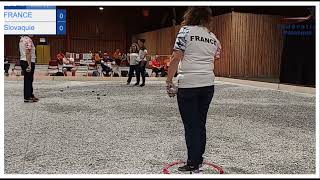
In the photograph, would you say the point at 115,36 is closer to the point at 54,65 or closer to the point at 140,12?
the point at 140,12

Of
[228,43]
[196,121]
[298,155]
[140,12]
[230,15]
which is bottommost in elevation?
[298,155]

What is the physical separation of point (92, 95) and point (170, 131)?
3.96 metres

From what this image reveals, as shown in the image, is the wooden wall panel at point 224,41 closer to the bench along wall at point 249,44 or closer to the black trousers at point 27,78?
the bench along wall at point 249,44

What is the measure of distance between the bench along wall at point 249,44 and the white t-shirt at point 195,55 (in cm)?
1132

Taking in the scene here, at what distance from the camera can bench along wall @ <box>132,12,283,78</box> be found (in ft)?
44.8

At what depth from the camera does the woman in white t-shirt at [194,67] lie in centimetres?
248

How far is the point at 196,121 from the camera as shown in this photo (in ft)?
8.50

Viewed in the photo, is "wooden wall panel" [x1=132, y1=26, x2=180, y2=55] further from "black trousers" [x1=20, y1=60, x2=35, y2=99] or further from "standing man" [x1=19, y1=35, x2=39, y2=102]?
"standing man" [x1=19, y1=35, x2=39, y2=102]

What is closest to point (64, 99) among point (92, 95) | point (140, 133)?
point (92, 95)

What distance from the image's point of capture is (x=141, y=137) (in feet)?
12.6

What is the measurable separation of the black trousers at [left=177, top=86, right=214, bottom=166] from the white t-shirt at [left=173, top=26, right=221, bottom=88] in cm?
5

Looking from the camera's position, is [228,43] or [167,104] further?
[228,43]

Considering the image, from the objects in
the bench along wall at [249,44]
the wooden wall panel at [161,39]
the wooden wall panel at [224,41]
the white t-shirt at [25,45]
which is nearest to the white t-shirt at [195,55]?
the white t-shirt at [25,45]

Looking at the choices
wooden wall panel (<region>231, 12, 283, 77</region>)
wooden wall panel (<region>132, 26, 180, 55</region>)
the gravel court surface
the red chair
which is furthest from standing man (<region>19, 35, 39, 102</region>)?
wooden wall panel (<region>132, 26, 180, 55</region>)
